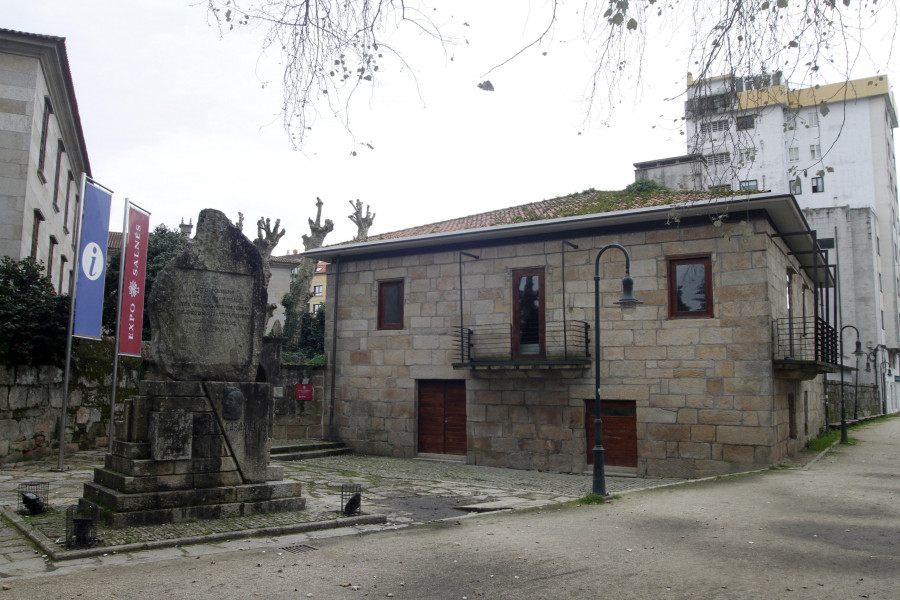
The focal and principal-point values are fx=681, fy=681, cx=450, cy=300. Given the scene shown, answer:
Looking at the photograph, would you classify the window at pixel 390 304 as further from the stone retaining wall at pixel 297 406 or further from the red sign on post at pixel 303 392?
the red sign on post at pixel 303 392

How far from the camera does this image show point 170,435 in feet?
24.5

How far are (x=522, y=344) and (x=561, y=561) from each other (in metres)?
9.38

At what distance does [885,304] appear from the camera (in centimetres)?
4312

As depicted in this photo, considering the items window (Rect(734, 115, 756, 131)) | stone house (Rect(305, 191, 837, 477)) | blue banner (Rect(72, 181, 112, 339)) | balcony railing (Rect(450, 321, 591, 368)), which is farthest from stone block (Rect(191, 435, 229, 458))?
balcony railing (Rect(450, 321, 591, 368))

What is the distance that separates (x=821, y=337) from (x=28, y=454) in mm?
15965

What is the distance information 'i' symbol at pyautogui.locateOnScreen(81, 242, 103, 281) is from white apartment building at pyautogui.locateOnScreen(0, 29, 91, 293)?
4.17 m

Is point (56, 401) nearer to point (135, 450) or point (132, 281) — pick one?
point (132, 281)

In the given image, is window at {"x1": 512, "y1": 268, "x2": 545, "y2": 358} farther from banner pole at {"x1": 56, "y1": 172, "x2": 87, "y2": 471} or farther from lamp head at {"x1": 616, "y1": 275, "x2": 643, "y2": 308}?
banner pole at {"x1": 56, "y1": 172, "x2": 87, "y2": 471}

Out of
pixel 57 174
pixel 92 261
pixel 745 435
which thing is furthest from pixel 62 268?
pixel 745 435

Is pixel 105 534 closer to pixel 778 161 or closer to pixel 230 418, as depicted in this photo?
pixel 230 418

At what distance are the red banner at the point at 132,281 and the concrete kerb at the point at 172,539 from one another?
16.6ft

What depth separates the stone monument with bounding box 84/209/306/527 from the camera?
734cm

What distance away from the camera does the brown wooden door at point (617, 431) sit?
46.0ft

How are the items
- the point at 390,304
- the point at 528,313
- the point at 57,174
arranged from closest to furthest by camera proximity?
the point at 528,313
the point at 390,304
the point at 57,174
